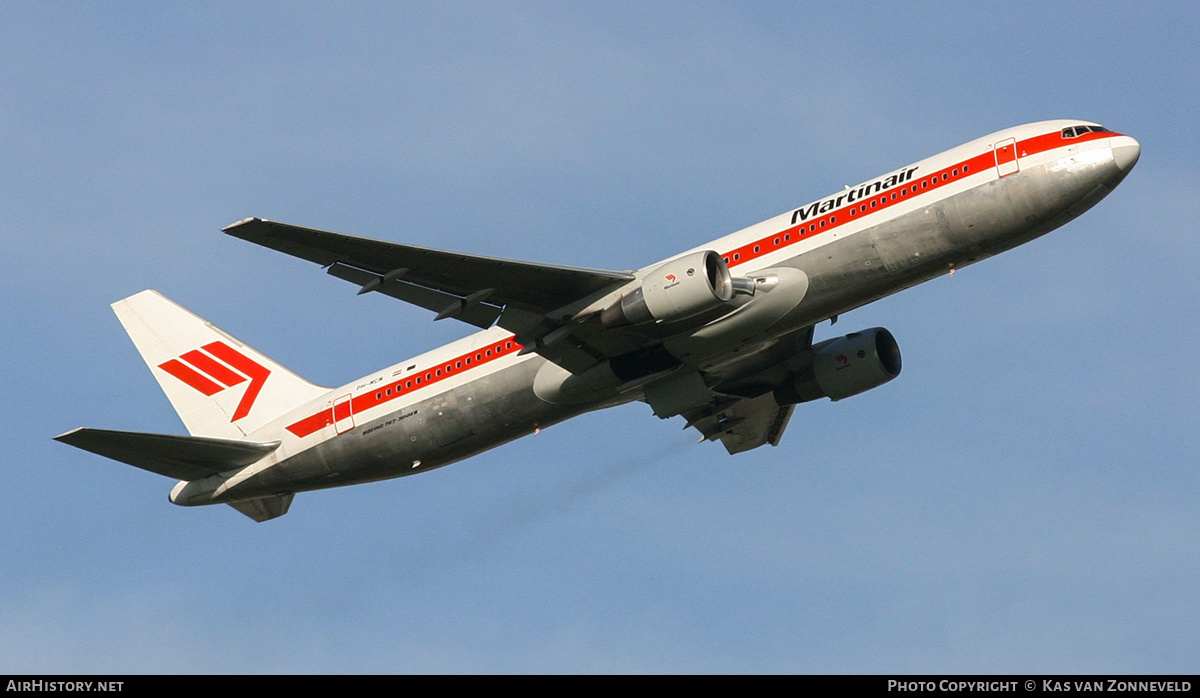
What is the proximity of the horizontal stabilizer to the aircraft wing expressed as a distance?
909 centimetres

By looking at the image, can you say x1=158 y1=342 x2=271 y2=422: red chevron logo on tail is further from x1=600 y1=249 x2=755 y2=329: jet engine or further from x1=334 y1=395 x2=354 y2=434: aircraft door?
x1=600 y1=249 x2=755 y2=329: jet engine

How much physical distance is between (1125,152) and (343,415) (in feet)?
81.7

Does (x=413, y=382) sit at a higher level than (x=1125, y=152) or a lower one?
lower

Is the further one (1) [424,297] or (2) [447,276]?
(1) [424,297]

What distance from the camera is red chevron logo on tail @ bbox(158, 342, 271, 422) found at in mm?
49438

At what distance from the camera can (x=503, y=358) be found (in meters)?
43.0

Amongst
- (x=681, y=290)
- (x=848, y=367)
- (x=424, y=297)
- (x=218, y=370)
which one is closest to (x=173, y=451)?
(x=218, y=370)

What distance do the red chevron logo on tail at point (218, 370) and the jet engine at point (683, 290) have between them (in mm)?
16455

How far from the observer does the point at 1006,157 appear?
127 ft

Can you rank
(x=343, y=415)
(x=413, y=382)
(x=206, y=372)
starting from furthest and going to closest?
(x=206, y=372), (x=343, y=415), (x=413, y=382)

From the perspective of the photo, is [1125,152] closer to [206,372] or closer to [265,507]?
[265,507]

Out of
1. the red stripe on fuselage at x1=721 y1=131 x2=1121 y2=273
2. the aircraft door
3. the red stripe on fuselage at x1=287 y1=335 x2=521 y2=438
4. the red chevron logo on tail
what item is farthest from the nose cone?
the red chevron logo on tail
